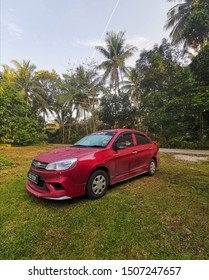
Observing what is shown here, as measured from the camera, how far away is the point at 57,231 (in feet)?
8.32

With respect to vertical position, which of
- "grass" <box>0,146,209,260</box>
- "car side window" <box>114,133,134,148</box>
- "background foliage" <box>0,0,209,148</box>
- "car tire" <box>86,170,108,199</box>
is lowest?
"grass" <box>0,146,209,260</box>

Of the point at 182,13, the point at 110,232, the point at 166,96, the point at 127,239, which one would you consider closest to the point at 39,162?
the point at 110,232

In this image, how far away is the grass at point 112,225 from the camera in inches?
83.7

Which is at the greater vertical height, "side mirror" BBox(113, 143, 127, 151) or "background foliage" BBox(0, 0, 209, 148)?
"background foliage" BBox(0, 0, 209, 148)

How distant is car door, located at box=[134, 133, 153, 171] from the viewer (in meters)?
4.62

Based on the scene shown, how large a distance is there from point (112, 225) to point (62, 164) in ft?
4.49

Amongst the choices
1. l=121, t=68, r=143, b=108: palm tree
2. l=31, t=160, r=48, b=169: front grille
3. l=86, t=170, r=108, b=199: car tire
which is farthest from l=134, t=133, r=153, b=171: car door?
l=121, t=68, r=143, b=108: palm tree

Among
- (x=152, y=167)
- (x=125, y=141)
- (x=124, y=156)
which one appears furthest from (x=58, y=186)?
(x=152, y=167)

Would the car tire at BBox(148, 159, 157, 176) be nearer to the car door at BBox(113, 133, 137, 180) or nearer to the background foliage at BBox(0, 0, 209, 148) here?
the car door at BBox(113, 133, 137, 180)

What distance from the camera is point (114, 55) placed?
69.4 ft

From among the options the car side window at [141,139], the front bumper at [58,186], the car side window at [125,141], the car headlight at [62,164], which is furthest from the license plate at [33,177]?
the car side window at [141,139]

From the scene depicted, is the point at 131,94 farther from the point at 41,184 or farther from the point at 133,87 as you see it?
the point at 41,184

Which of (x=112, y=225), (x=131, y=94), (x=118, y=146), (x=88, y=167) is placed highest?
(x=131, y=94)
